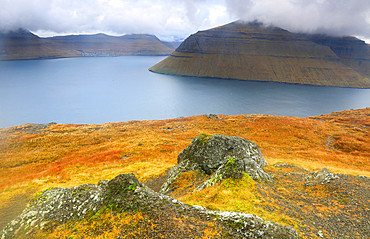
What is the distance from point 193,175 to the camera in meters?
18.3

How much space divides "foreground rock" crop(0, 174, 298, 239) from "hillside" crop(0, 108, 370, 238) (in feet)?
0.46

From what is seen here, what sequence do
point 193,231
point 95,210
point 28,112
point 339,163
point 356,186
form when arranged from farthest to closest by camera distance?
point 28,112 → point 339,163 → point 356,186 → point 95,210 → point 193,231

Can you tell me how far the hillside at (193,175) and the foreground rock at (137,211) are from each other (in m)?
0.14

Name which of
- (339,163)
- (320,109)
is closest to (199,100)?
(320,109)

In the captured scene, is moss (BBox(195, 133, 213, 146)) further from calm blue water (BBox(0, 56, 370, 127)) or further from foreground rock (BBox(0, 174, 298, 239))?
calm blue water (BBox(0, 56, 370, 127))

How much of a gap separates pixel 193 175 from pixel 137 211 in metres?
9.04

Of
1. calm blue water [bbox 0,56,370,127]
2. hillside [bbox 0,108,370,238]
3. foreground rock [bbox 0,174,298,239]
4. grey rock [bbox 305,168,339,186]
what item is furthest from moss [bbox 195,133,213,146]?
calm blue water [bbox 0,56,370,127]

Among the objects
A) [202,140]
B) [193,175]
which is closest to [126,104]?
[202,140]

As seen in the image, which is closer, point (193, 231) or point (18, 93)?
point (193, 231)

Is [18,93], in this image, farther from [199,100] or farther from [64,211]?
[64,211]

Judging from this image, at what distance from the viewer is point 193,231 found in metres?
8.80

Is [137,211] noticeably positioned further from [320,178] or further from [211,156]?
[320,178]

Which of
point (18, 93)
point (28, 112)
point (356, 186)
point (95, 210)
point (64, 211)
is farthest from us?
point (18, 93)

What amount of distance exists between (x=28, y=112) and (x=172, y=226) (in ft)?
432
